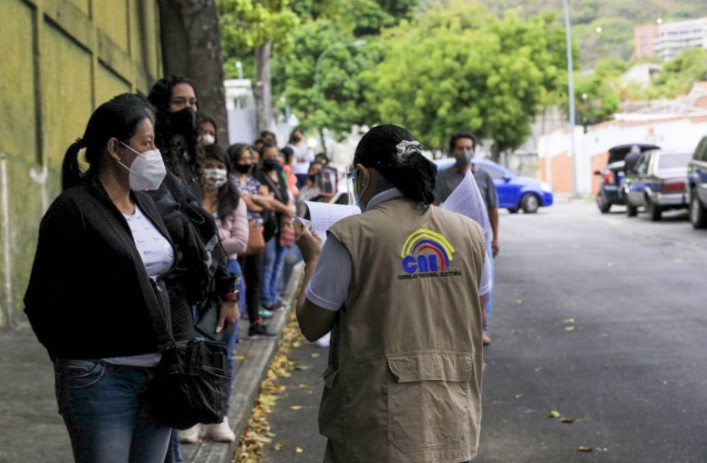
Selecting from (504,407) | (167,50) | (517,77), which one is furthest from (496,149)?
(504,407)

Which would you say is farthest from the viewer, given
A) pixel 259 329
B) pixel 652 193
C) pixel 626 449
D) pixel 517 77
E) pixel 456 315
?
pixel 517 77

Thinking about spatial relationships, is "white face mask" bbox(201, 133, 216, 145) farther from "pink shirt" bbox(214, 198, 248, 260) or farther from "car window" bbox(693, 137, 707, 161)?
"car window" bbox(693, 137, 707, 161)

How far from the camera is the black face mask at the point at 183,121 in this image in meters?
5.97

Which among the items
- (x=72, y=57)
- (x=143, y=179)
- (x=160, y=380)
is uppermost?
(x=72, y=57)

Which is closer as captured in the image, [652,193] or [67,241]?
[67,241]

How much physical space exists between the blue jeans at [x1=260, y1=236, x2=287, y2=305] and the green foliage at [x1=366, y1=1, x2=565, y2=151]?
44783 mm

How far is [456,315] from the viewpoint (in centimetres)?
356

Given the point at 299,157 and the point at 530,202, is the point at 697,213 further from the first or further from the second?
the point at 530,202

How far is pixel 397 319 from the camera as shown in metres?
3.47

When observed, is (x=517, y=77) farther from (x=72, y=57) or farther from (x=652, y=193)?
(x=72, y=57)

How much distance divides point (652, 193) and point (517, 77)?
3156cm

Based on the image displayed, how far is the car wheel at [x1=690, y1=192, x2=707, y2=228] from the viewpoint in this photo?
22234 mm

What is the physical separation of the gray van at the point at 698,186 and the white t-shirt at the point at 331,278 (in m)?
19.0

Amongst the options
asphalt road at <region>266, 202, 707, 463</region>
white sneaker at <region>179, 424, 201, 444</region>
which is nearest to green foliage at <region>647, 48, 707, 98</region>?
asphalt road at <region>266, 202, 707, 463</region>
